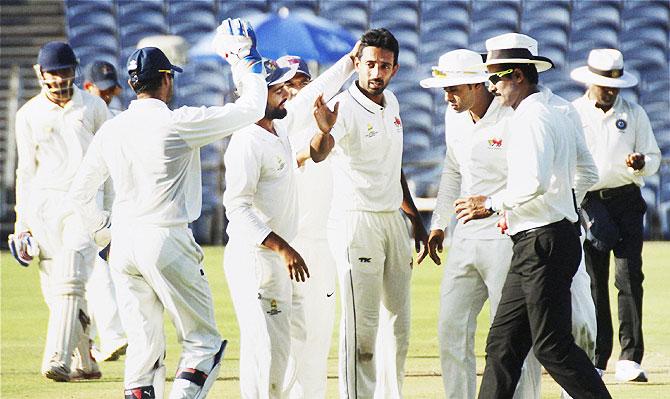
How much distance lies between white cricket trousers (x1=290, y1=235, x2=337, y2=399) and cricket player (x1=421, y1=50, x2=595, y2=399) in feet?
2.46

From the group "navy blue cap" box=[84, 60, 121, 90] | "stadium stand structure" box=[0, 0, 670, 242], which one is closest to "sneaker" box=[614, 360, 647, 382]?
"navy blue cap" box=[84, 60, 121, 90]

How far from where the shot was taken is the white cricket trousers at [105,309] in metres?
9.94

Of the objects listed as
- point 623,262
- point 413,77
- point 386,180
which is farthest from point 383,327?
point 413,77

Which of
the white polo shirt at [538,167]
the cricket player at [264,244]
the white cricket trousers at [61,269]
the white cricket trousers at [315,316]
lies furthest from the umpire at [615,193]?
the white cricket trousers at [61,269]

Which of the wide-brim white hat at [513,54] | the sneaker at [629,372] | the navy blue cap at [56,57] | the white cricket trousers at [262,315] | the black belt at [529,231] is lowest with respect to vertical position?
the sneaker at [629,372]

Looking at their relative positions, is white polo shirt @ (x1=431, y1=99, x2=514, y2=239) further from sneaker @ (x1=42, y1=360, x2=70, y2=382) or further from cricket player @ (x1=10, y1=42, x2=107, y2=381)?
sneaker @ (x1=42, y1=360, x2=70, y2=382)

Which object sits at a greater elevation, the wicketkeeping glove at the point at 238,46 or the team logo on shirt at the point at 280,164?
the wicketkeeping glove at the point at 238,46

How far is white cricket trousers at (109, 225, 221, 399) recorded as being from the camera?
20.6 ft

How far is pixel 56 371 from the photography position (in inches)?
334

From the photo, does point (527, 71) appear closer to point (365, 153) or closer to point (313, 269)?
point (365, 153)

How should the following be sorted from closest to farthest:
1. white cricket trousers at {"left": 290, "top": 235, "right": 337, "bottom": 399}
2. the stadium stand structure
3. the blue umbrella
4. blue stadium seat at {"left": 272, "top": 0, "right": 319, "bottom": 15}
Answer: white cricket trousers at {"left": 290, "top": 235, "right": 337, "bottom": 399}
the blue umbrella
the stadium stand structure
blue stadium seat at {"left": 272, "top": 0, "right": 319, "bottom": 15}

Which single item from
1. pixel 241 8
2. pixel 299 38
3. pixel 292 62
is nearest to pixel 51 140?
pixel 292 62

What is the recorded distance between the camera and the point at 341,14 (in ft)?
78.9

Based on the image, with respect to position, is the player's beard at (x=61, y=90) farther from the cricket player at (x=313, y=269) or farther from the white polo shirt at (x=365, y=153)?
the white polo shirt at (x=365, y=153)
